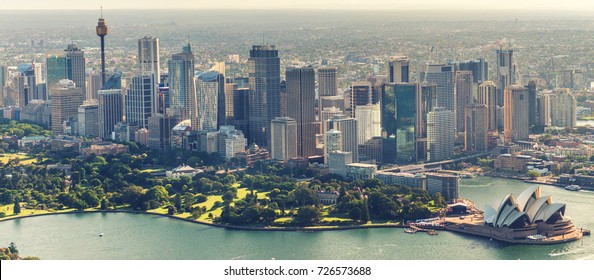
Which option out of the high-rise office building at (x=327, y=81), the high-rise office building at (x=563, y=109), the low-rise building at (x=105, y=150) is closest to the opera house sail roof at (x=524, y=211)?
the low-rise building at (x=105, y=150)

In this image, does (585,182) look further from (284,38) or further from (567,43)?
(567,43)

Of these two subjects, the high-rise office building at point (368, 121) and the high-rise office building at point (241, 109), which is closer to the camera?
the high-rise office building at point (368, 121)

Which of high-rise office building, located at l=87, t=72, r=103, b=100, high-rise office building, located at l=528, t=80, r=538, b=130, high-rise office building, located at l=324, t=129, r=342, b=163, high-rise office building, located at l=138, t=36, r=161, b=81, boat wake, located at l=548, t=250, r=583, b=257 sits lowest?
boat wake, located at l=548, t=250, r=583, b=257

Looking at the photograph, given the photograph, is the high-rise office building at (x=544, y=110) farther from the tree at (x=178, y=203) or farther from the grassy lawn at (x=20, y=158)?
the tree at (x=178, y=203)

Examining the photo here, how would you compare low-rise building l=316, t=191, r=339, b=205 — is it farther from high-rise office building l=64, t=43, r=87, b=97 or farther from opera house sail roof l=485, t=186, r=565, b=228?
high-rise office building l=64, t=43, r=87, b=97

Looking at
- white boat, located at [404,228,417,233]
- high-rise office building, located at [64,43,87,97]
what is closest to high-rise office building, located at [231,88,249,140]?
high-rise office building, located at [64,43,87,97]

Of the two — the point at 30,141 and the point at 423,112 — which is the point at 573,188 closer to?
the point at 423,112
